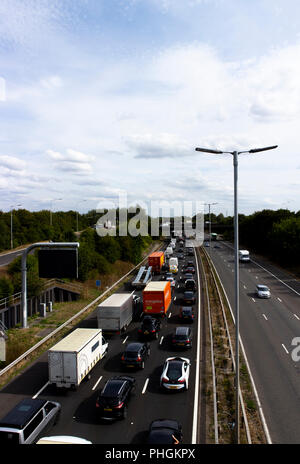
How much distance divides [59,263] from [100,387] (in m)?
11.6

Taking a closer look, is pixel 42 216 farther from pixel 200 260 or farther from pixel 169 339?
pixel 169 339

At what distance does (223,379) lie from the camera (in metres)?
20.1

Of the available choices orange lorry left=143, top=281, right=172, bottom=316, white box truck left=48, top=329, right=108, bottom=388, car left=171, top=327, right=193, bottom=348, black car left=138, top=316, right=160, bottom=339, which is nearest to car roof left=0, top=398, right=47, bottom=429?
white box truck left=48, top=329, right=108, bottom=388

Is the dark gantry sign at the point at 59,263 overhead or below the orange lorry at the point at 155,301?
overhead

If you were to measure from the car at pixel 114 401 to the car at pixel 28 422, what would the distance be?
199 cm

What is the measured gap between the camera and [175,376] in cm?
1895

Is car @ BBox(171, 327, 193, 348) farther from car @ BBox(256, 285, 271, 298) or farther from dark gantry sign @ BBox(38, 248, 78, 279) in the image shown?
car @ BBox(256, 285, 271, 298)

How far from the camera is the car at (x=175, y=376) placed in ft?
61.1

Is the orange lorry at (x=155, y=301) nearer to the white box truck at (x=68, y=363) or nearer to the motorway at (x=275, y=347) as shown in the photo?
the motorway at (x=275, y=347)

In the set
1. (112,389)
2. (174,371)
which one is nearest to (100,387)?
(112,389)

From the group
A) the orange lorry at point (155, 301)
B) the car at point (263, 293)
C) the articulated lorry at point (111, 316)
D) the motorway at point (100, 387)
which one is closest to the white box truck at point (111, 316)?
the articulated lorry at point (111, 316)

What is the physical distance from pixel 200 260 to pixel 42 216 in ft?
154

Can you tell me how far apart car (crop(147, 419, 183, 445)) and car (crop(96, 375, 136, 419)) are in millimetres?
2418
